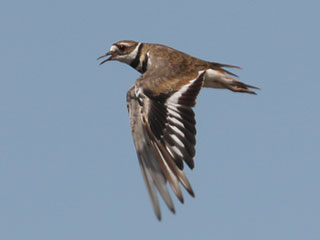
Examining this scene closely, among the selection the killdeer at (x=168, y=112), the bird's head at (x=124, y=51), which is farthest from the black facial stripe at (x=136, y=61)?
the killdeer at (x=168, y=112)

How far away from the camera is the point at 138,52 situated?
15.6m

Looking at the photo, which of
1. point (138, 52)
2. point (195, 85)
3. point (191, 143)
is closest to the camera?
point (191, 143)

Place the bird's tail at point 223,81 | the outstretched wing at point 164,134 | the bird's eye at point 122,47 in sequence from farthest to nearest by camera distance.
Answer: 1. the bird's eye at point 122,47
2. the bird's tail at point 223,81
3. the outstretched wing at point 164,134

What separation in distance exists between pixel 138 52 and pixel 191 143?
160 inches

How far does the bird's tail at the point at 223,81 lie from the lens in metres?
14.3

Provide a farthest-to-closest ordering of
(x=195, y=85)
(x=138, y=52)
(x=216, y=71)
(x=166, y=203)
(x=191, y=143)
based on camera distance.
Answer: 1. (x=138, y=52)
2. (x=216, y=71)
3. (x=195, y=85)
4. (x=191, y=143)
5. (x=166, y=203)

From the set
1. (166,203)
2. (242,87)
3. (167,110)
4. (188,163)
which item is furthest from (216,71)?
(166,203)

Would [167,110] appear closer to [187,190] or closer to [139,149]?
[139,149]

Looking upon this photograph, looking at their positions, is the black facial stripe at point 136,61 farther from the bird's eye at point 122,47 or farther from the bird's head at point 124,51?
the bird's eye at point 122,47

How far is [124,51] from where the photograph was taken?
52.4 ft

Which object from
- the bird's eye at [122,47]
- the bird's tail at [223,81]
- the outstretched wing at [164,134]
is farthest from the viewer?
the bird's eye at [122,47]

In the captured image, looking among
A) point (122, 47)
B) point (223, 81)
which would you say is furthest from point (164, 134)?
point (122, 47)

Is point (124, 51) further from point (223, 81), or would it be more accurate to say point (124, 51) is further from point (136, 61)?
point (223, 81)

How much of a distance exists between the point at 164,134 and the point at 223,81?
7.89 ft
